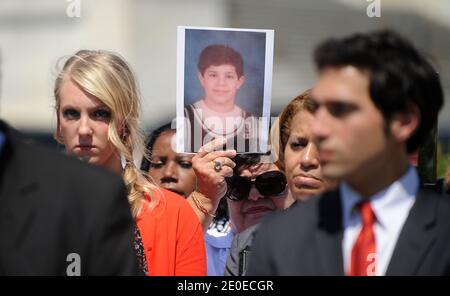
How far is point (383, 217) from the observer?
2219 millimetres

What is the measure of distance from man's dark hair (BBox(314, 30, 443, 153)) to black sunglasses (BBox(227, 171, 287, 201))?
1162 millimetres

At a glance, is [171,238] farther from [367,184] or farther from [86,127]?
[367,184]

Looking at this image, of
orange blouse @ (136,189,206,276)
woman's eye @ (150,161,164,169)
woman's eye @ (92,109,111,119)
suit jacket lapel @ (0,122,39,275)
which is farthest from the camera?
woman's eye @ (150,161,164,169)

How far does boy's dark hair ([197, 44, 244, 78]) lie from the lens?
3.31 meters

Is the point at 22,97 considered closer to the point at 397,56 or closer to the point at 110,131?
the point at 110,131

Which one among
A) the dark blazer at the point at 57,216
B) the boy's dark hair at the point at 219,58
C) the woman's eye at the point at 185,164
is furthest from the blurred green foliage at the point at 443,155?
the dark blazer at the point at 57,216

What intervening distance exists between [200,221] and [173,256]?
244mm

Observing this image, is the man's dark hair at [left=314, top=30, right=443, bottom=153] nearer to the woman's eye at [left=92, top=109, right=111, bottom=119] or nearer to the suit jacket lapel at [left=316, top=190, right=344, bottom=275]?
the suit jacket lapel at [left=316, top=190, right=344, bottom=275]

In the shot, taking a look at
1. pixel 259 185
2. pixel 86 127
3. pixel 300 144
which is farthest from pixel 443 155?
pixel 86 127

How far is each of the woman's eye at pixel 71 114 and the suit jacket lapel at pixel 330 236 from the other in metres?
1.18

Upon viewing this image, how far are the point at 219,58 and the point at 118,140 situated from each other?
49 centimetres

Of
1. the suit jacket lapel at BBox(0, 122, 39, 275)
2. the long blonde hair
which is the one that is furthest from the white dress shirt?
the long blonde hair

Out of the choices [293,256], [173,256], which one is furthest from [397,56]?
[173,256]

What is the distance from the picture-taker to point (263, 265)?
2219 millimetres
